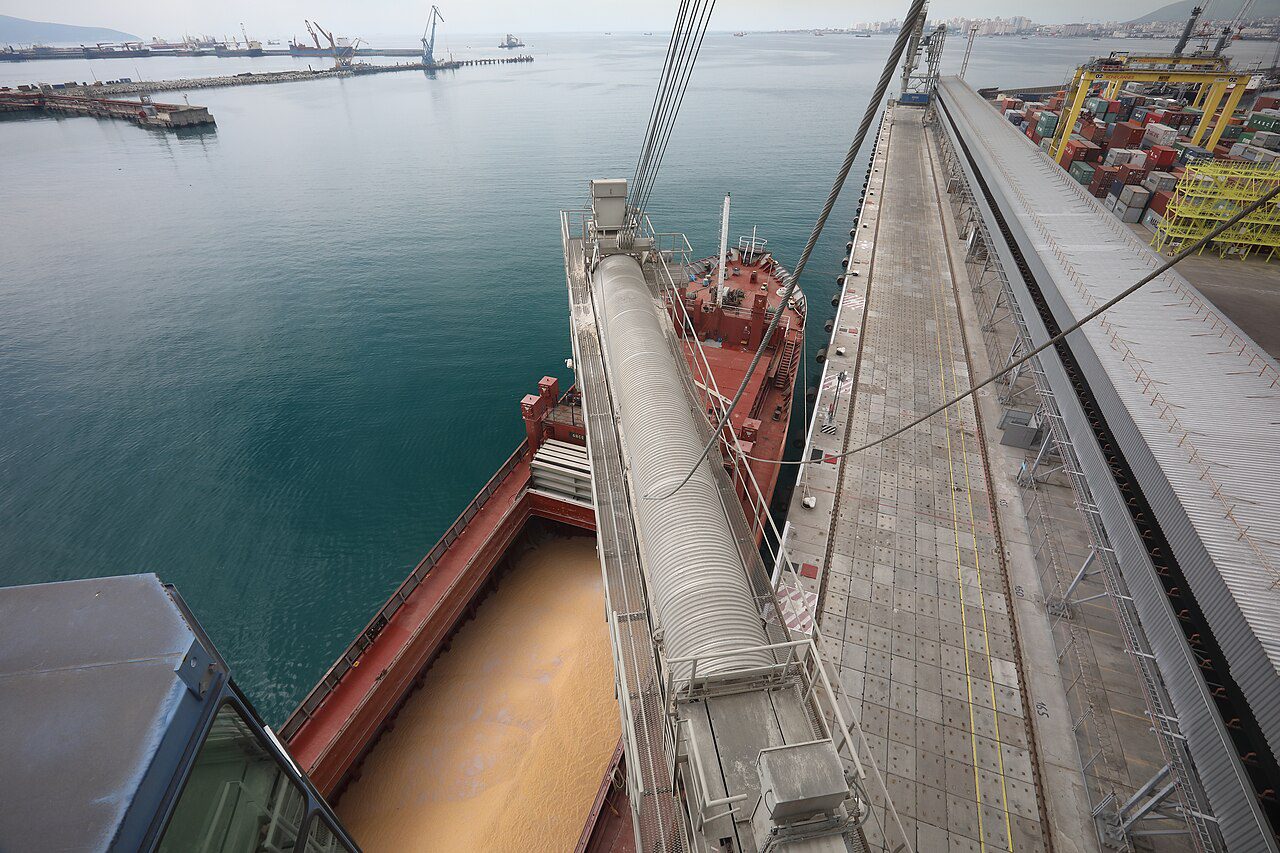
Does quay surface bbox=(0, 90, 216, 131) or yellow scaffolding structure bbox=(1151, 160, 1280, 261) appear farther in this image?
quay surface bbox=(0, 90, 216, 131)

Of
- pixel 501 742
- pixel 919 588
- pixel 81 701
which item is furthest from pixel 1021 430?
pixel 81 701

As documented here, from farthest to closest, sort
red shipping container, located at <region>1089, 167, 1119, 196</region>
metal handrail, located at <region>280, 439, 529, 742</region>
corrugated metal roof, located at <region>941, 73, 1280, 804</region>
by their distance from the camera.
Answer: red shipping container, located at <region>1089, 167, 1119, 196</region> → metal handrail, located at <region>280, 439, 529, 742</region> → corrugated metal roof, located at <region>941, 73, 1280, 804</region>

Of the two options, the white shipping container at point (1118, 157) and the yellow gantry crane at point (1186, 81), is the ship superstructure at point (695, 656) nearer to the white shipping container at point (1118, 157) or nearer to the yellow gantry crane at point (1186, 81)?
the white shipping container at point (1118, 157)

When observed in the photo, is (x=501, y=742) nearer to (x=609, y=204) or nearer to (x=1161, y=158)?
(x=609, y=204)

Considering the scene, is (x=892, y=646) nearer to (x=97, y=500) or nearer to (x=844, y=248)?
(x=97, y=500)

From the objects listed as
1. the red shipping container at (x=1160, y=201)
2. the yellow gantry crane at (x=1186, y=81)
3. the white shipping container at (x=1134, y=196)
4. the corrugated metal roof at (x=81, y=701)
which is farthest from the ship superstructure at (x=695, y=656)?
the yellow gantry crane at (x=1186, y=81)

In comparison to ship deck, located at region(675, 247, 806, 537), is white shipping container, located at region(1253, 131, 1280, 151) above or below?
above

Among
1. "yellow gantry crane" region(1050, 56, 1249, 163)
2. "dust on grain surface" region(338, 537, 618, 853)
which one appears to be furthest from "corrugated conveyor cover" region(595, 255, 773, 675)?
"yellow gantry crane" region(1050, 56, 1249, 163)

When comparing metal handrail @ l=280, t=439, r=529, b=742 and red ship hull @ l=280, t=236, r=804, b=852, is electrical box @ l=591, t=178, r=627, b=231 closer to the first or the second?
red ship hull @ l=280, t=236, r=804, b=852
